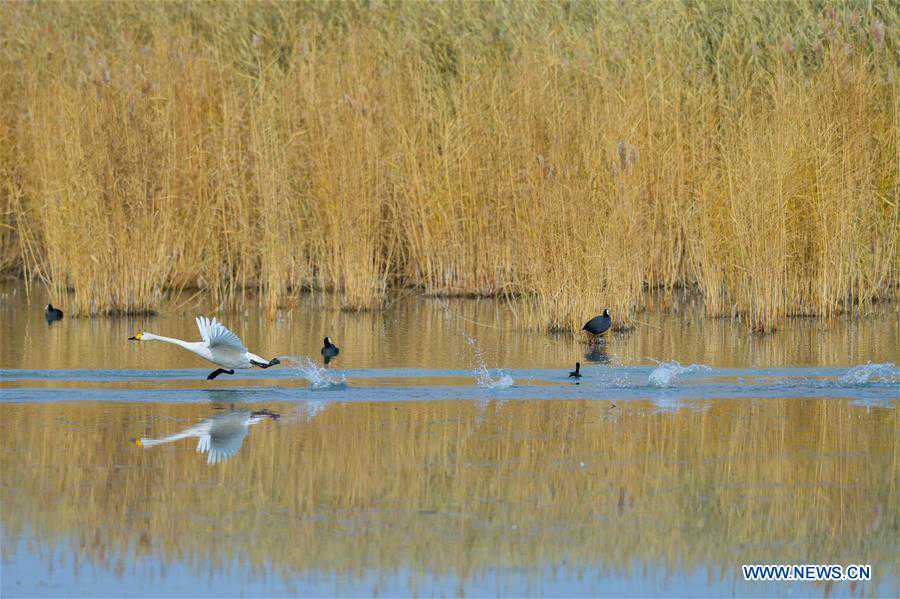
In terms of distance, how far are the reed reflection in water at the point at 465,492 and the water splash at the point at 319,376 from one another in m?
0.68

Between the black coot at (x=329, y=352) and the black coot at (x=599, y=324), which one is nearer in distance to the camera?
the black coot at (x=329, y=352)

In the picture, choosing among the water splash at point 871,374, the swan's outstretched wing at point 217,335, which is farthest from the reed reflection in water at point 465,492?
the water splash at point 871,374

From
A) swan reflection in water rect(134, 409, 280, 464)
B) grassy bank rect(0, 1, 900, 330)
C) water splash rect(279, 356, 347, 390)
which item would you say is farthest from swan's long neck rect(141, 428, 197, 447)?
grassy bank rect(0, 1, 900, 330)

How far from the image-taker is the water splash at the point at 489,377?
10.4 metres

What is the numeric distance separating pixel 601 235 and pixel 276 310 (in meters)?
3.78

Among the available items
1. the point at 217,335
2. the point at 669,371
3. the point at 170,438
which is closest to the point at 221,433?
the point at 170,438

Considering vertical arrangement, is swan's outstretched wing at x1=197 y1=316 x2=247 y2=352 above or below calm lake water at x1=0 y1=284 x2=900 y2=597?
above

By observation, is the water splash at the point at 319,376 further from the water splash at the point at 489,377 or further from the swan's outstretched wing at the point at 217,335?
the water splash at the point at 489,377

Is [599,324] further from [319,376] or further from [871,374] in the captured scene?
[319,376]

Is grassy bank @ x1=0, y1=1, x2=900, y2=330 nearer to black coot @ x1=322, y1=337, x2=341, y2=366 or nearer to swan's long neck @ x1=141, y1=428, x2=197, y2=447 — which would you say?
black coot @ x1=322, y1=337, x2=341, y2=366

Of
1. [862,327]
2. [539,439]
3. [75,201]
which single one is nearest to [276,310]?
[75,201]

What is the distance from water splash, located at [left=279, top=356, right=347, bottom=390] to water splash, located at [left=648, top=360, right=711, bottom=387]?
2344 millimetres

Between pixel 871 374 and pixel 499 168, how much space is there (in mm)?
6034

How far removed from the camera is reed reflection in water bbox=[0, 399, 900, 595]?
607 cm
